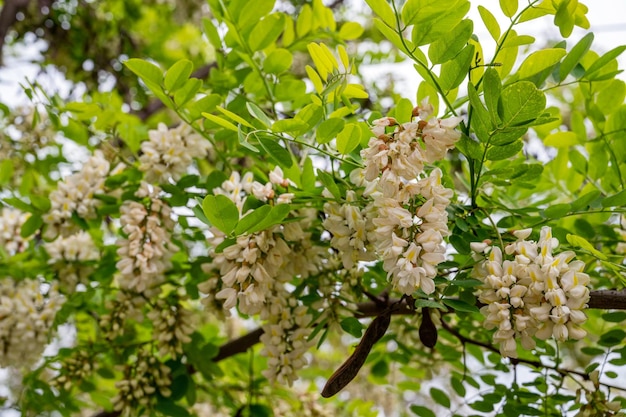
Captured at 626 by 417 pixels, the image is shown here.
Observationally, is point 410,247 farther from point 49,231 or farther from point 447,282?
point 49,231

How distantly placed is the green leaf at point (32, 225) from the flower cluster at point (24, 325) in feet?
0.39

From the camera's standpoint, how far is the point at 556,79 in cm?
73

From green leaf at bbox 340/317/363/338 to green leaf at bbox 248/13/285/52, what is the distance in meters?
0.35

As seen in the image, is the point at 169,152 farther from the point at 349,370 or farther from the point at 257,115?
the point at 349,370

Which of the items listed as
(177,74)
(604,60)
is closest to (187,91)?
(177,74)

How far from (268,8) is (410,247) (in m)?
0.39

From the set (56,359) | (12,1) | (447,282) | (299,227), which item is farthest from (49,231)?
(12,1)

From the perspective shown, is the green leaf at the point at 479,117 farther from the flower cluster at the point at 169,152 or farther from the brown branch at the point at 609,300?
the flower cluster at the point at 169,152

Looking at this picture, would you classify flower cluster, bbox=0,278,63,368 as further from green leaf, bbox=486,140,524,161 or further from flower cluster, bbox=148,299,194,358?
green leaf, bbox=486,140,524,161

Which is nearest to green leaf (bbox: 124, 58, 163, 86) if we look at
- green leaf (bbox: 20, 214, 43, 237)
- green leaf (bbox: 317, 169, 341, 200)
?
green leaf (bbox: 317, 169, 341, 200)

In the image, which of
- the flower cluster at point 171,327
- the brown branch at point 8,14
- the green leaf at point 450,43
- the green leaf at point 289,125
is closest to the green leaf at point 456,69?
the green leaf at point 450,43

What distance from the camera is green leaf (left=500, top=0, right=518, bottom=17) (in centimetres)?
59

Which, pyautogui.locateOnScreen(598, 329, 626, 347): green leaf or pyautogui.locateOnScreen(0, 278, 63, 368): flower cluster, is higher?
pyautogui.locateOnScreen(598, 329, 626, 347): green leaf

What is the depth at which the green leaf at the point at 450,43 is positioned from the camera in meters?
0.57
